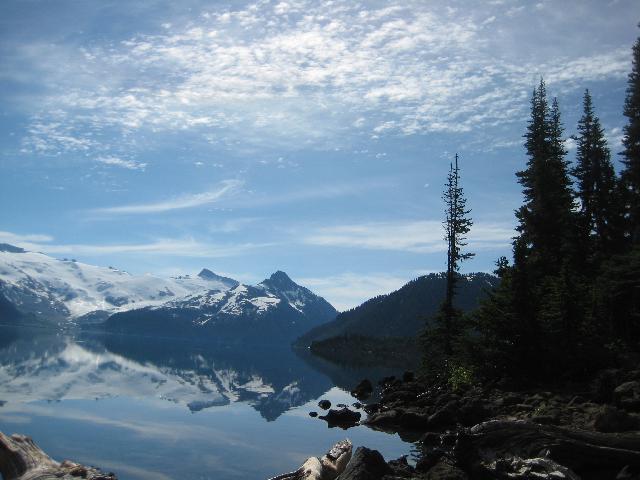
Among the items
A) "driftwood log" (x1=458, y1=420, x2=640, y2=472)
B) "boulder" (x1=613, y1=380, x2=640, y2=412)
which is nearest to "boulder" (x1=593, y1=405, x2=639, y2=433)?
"driftwood log" (x1=458, y1=420, x2=640, y2=472)

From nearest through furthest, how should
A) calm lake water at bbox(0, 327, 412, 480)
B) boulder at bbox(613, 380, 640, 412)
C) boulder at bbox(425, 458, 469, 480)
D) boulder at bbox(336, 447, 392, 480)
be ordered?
boulder at bbox(336, 447, 392, 480) → boulder at bbox(425, 458, 469, 480) → boulder at bbox(613, 380, 640, 412) → calm lake water at bbox(0, 327, 412, 480)

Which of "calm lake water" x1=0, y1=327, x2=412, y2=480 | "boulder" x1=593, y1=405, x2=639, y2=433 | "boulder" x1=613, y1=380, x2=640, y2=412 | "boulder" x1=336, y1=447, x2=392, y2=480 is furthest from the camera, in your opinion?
"calm lake water" x1=0, y1=327, x2=412, y2=480

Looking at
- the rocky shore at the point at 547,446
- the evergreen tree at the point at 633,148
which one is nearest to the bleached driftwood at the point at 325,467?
the rocky shore at the point at 547,446

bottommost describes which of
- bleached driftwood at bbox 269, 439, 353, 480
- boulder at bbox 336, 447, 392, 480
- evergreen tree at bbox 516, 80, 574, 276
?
bleached driftwood at bbox 269, 439, 353, 480

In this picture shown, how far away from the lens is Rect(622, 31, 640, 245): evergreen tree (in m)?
41.6

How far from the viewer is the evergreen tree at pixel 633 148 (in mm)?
41572

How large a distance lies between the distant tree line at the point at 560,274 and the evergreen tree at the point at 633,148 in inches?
3.5

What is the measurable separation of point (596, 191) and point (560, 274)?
2290cm

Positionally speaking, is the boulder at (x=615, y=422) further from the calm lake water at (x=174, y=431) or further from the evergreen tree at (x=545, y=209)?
the evergreen tree at (x=545, y=209)

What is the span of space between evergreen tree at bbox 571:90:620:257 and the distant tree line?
9cm

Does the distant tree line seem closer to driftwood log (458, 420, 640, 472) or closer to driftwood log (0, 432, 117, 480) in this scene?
driftwood log (458, 420, 640, 472)

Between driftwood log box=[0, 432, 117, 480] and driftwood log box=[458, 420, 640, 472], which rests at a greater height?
driftwood log box=[458, 420, 640, 472]

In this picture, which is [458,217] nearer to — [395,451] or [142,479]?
[395,451]

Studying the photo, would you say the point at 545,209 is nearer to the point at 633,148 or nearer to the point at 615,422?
the point at 633,148
